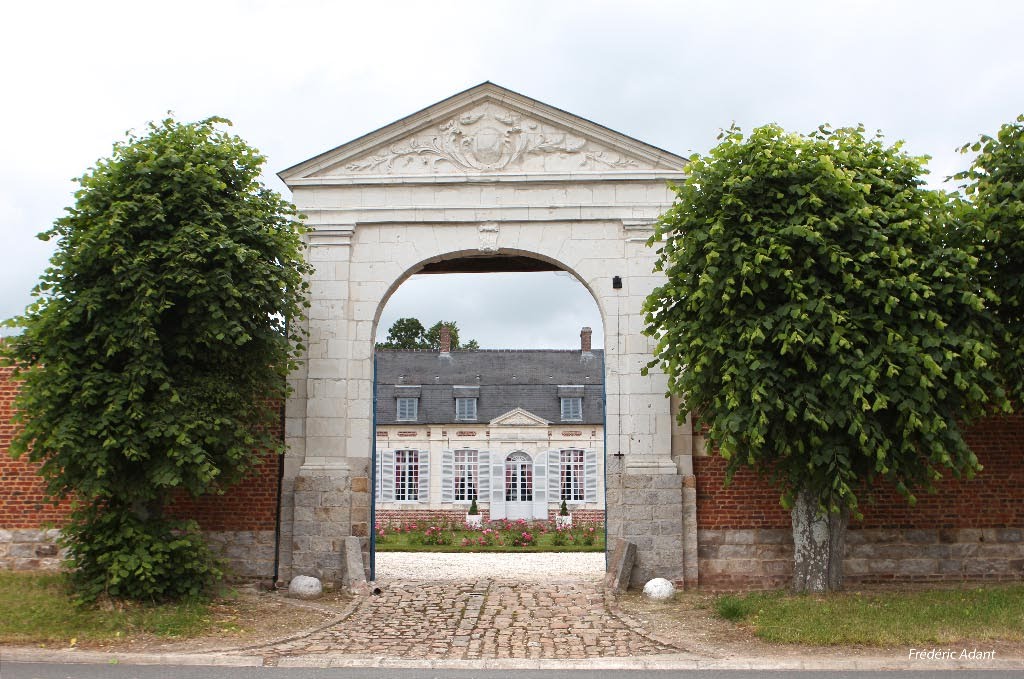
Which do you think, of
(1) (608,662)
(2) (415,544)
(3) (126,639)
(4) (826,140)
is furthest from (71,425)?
(2) (415,544)

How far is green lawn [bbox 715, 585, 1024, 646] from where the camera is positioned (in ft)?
26.6

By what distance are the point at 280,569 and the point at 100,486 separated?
8.90ft

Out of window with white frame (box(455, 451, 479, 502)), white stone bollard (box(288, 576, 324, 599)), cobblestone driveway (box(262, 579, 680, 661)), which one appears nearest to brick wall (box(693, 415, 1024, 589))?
cobblestone driveway (box(262, 579, 680, 661))

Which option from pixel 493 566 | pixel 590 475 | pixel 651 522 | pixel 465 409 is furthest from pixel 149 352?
pixel 590 475

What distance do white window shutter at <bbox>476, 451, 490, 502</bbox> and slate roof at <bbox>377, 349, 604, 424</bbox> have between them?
3.70 ft

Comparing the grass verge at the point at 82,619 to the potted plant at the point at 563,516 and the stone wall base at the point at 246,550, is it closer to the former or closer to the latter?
the stone wall base at the point at 246,550

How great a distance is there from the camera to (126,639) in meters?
8.38

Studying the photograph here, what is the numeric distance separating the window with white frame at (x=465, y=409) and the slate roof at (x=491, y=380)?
6.5 inches

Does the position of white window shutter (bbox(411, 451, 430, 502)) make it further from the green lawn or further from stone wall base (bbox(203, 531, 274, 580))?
the green lawn

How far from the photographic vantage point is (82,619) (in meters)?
8.71

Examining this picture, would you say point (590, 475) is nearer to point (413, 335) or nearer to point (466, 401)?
point (466, 401)

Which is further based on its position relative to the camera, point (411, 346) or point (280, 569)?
point (411, 346)

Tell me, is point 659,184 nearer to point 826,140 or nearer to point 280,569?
point 826,140

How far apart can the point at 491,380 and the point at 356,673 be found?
22.3m
